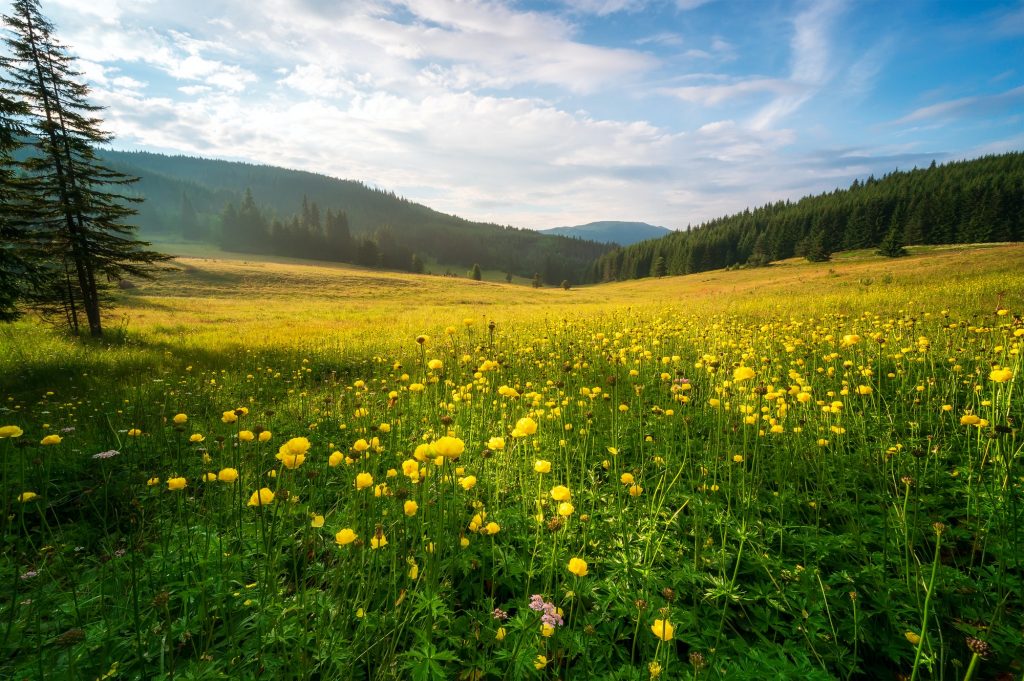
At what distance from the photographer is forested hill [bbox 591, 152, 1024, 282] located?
197ft

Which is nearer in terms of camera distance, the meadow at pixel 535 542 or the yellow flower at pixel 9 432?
the meadow at pixel 535 542

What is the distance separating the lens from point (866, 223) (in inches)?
2741

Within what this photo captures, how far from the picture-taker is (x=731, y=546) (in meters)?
2.66

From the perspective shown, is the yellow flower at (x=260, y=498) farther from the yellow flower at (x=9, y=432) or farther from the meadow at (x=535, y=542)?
the yellow flower at (x=9, y=432)

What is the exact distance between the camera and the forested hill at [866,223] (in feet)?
197

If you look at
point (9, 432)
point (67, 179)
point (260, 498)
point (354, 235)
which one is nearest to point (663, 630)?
point (260, 498)

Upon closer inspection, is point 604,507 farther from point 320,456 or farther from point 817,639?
point 320,456

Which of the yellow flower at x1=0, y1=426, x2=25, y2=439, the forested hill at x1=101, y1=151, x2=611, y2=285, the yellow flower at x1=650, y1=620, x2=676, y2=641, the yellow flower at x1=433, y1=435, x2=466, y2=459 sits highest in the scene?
the forested hill at x1=101, y1=151, x2=611, y2=285

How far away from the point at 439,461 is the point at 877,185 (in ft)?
426

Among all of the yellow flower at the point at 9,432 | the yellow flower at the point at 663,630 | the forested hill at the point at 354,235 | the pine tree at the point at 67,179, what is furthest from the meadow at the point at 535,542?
the forested hill at the point at 354,235

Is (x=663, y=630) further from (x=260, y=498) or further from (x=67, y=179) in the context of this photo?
(x=67, y=179)

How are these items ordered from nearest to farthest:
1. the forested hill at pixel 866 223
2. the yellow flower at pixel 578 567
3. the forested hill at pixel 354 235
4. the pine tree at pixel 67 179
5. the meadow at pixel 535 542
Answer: the yellow flower at pixel 578 567 < the meadow at pixel 535 542 < the pine tree at pixel 67 179 < the forested hill at pixel 866 223 < the forested hill at pixel 354 235

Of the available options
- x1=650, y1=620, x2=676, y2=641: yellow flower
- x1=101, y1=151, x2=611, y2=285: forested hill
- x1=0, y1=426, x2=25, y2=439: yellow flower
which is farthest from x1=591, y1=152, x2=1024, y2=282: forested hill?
x1=0, y1=426, x2=25, y2=439: yellow flower

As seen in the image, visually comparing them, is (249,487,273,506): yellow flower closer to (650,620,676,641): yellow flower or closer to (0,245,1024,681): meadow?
(0,245,1024,681): meadow
